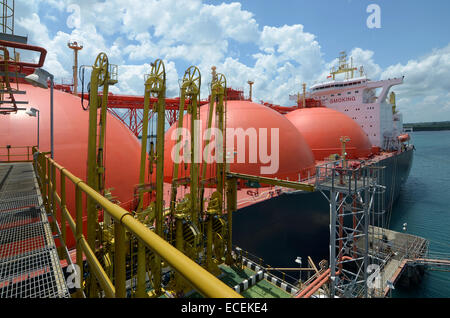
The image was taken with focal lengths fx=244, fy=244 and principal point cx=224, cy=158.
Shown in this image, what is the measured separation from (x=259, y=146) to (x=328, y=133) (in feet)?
39.3

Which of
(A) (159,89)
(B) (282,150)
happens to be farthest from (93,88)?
(B) (282,150)

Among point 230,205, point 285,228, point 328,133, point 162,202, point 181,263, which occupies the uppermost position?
point 328,133

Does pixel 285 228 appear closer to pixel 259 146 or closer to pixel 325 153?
pixel 259 146

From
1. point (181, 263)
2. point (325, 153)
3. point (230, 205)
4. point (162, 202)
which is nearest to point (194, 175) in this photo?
point (162, 202)

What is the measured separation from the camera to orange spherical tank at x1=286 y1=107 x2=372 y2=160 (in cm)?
2277

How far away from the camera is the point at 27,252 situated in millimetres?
2686

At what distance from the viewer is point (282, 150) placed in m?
14.8

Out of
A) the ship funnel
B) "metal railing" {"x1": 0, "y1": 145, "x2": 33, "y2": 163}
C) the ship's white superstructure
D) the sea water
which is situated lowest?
the sea water

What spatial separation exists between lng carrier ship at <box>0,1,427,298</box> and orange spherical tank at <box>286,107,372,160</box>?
6844 mm

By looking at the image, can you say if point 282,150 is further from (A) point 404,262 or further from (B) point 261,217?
(A) point 404,262

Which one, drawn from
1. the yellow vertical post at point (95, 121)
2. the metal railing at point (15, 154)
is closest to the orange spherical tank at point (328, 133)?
the yellow vertical post at point (95, 121)

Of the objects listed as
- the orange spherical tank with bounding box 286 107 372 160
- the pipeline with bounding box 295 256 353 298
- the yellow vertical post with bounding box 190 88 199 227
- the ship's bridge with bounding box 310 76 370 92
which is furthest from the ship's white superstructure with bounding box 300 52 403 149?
the yellow vertical post with bounding box 190 88 199 227

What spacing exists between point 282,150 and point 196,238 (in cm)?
882

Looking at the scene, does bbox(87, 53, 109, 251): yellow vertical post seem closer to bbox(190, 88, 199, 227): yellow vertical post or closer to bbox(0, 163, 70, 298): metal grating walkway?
bbox(0, 163, 70, 298): metal grating walkway
